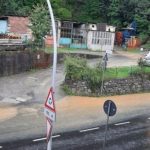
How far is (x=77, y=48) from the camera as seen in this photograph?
60.1m

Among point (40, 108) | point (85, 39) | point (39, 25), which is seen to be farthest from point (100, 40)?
point (40, 108)

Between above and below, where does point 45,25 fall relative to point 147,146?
above

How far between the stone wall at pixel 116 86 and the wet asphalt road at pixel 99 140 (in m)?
7.73

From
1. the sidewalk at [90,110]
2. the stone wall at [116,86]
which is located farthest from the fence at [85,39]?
the sidewalk at [90,110]

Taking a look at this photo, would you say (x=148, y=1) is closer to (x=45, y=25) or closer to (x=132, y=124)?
(x=45, y=25)

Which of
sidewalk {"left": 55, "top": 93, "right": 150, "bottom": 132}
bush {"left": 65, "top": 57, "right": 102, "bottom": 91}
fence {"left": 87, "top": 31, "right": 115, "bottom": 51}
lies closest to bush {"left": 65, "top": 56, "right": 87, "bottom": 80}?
bush {"left": 65, "top": 57, "right": 102, "bottom": 91}

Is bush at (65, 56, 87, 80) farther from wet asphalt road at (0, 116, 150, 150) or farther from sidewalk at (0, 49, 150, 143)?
wet asphalt road at (0, 116, 150, 150)

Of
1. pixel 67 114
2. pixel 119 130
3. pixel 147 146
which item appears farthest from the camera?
pixel 67 114

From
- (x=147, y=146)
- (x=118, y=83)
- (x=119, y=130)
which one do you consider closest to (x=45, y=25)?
(x=118, y=83)

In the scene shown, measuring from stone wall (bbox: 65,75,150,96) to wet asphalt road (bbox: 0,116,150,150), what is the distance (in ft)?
25.4

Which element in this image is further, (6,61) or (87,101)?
(6,61)

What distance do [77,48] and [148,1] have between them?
55.0ft

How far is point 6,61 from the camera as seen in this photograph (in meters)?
41.1

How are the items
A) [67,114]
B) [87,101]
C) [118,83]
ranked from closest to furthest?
[67,114] < [87,101] < [118,83]
